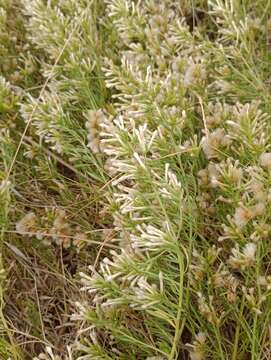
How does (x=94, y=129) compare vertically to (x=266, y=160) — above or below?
below

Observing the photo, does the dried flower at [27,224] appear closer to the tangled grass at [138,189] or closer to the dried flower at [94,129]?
the tangled grass at [138,189]

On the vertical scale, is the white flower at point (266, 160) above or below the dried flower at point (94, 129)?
above

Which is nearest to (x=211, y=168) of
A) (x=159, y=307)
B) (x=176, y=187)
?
(x=176, y=187)

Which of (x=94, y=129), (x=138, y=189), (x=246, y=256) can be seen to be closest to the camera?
(x=246, y=256)

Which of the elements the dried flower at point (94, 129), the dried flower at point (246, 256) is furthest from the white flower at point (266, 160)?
the dried flower at point (94, 129)

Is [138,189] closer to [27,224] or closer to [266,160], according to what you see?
[266,160]

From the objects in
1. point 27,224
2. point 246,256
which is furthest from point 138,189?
point 27,224

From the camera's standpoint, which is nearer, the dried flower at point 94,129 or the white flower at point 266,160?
the white flower at point 266,160

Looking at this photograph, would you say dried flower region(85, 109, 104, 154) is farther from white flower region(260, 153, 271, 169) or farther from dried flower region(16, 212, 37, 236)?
white flower region(260, 153, 271, 169)

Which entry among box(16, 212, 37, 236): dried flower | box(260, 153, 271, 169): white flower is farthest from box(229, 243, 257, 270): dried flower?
box(16, 212, 37, 236): dried flower

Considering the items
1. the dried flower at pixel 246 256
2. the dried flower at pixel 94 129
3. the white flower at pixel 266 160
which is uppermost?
the white flower at pixel 266 160
